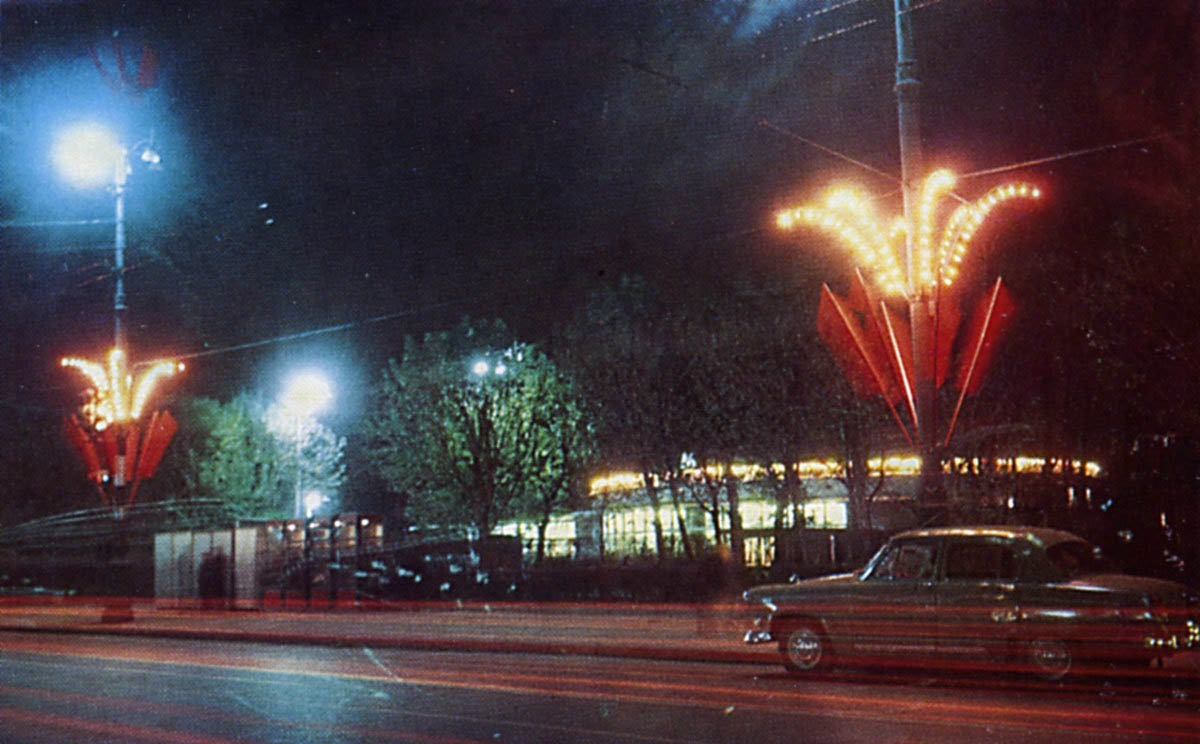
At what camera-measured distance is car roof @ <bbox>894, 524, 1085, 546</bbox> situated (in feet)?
45.2

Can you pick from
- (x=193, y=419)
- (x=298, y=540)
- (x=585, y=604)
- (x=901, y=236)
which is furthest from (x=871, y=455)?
(x=193, y=419)

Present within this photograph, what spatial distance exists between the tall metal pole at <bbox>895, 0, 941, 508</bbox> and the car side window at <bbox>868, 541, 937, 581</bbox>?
7.56 ft

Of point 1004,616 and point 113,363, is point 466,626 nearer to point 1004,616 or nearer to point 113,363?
point 113,363

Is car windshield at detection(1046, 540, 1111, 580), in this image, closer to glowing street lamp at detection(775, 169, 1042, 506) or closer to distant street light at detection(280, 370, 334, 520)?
glowing street lamp at detection(775, 169, 1042, 506)

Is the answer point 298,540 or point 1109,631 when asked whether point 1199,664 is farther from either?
point 298,540

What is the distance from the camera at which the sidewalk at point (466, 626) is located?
18.8 m

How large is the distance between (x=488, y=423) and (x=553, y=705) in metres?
32.2

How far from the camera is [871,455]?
123ft

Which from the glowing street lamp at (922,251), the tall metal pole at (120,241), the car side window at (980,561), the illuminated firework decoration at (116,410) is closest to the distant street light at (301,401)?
the illuminated firework decoration at (116,410)

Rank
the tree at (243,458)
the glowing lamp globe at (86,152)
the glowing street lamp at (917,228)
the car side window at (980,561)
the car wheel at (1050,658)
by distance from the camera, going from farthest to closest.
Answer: the tree at (243,458), the glowing lamp globe at (86,152), the glowing street lamp at (917,228), the car side window at (980,561), the car wheel at (1050,658)

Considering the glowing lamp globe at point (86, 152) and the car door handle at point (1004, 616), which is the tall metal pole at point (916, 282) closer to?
the car door handle at point (1004, 616)

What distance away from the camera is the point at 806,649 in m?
15.0

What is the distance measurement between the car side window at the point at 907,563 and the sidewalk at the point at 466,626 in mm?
2046

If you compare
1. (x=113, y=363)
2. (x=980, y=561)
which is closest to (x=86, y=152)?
(x=113, y=363)
